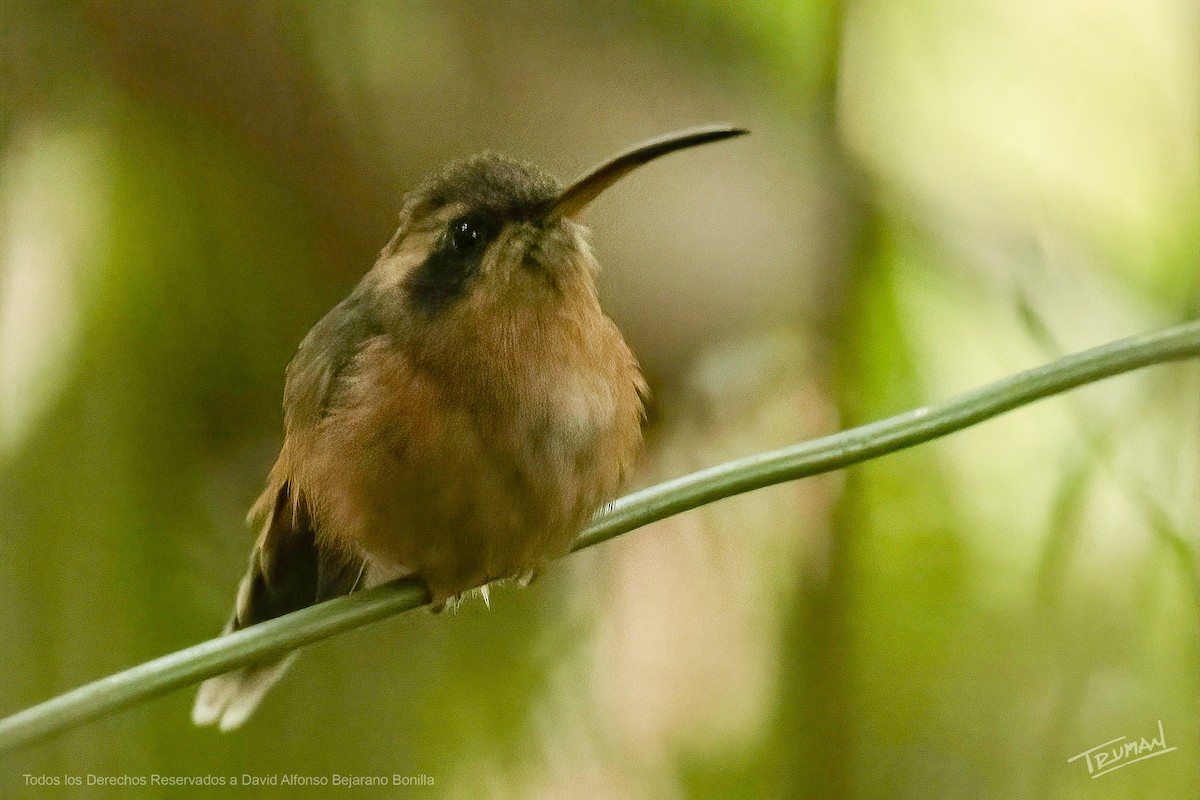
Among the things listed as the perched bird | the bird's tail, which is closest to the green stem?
the perched bird

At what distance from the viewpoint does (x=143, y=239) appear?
1.28 metres

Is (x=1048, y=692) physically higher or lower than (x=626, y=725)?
lower

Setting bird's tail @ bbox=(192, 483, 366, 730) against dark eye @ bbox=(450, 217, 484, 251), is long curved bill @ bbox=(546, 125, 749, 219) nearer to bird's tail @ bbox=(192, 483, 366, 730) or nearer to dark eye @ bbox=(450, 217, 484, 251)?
dark eye @ bbox=(450, 217, 484, 251)

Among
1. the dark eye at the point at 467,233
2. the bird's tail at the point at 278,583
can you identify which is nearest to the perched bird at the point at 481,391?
the dark eye at the point at 467,233

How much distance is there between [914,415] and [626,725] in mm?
602

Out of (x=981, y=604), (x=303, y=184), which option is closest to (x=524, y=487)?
(x=303, y=184)

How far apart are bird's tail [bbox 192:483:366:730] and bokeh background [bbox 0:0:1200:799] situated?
0.13 ft

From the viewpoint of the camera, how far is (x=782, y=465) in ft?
2.83

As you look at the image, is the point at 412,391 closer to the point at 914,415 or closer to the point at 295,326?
the point at 295,326

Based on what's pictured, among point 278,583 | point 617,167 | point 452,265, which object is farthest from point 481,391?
point 278,583

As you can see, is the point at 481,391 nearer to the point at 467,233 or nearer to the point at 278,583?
the point at 467,233

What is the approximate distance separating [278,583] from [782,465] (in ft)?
2.20

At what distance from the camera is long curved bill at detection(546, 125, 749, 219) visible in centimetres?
101

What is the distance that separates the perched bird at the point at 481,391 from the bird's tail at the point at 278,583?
0.10 metres
